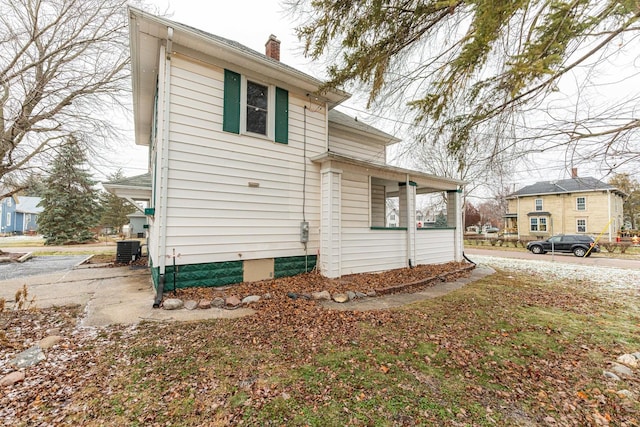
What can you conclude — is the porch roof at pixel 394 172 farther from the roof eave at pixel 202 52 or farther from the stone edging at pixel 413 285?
the stone edging at pixel 413 285

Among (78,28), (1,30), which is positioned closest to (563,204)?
(78,28)

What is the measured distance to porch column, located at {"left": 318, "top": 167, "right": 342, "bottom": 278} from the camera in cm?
656

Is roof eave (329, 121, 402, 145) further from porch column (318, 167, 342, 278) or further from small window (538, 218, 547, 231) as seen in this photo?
small window (538, 218, 547, 231)

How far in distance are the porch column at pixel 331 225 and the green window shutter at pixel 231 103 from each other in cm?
250

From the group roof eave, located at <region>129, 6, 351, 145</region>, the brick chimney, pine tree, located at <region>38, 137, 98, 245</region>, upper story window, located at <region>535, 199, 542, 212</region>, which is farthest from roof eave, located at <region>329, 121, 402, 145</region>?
upper story window, located at <region>535, 199, 542, 212</region>

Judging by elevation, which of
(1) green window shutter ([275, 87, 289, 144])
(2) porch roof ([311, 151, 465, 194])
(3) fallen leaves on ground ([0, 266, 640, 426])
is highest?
(1) green window shutter ([275, 87, 289, 144])

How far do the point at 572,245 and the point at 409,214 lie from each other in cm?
1501

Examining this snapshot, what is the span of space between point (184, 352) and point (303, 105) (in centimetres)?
632

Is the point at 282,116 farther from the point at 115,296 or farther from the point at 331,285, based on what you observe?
the point at 115,296

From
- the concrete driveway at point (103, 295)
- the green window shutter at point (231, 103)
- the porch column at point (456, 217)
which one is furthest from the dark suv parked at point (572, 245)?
the concrete driveway at point (103, 295)

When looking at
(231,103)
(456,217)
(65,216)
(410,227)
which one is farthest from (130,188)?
(65,216)

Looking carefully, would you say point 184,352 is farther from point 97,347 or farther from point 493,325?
point 493,325

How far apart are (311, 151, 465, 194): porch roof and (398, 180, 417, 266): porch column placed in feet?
1.02

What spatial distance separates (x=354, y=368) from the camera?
2.82 meters
